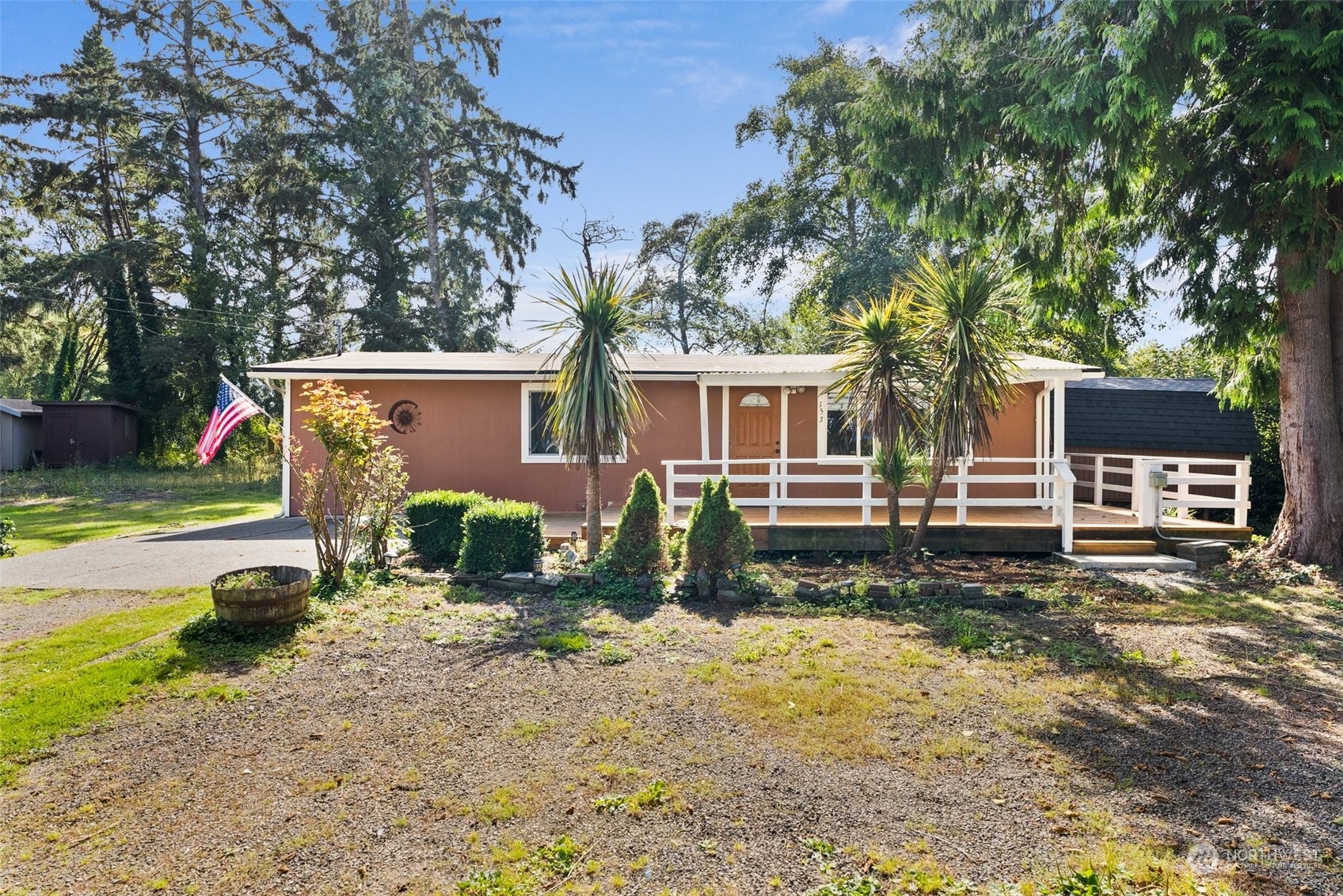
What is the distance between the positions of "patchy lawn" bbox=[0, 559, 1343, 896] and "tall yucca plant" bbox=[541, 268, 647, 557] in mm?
2675

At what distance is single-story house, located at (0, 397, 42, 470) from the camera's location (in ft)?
70.6

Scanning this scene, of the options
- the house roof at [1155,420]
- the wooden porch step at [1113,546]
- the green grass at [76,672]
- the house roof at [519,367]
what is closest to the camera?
the green grass at [76,672]

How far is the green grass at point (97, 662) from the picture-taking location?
3.79 metres

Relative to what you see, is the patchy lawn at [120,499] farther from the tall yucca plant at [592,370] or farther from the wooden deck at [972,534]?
the wooden deck at [972,534]

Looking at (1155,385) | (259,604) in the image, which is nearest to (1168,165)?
(1155,385)

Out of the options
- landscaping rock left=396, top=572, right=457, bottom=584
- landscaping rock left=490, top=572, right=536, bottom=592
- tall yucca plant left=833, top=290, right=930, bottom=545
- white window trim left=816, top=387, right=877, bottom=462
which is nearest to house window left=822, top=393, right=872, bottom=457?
white window trim left=816, top=387, right=877, bottom=462

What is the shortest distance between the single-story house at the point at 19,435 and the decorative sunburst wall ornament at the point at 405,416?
18.1 metres

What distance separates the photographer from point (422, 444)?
11.7 meters

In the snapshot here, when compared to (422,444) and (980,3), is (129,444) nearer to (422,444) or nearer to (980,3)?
(422,444)

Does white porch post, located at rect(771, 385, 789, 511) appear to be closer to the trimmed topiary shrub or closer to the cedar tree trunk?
the trimmed topiary shrub

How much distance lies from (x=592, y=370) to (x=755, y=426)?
186 inches

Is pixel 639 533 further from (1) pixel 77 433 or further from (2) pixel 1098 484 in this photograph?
(1) pixel 77 433

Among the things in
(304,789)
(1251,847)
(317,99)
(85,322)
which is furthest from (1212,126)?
(85,322)

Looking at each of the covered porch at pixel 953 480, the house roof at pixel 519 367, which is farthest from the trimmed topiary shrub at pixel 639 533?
the house roof at pixel 519 367
